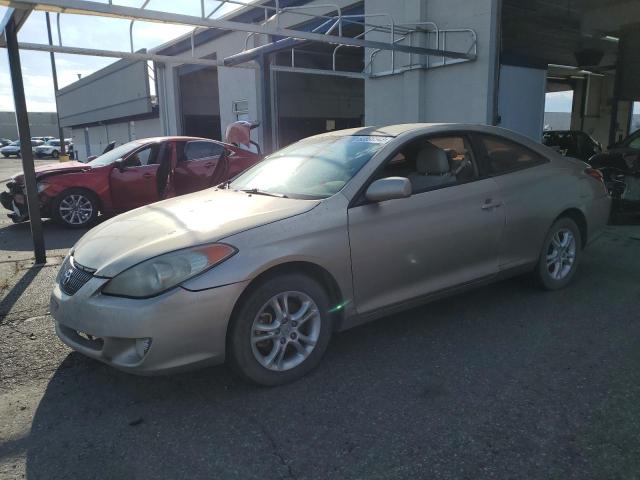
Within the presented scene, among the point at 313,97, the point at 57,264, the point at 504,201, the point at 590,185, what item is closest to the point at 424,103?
the point at 590,185

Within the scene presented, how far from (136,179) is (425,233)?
6656mm

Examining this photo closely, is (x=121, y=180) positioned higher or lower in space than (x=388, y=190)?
lower

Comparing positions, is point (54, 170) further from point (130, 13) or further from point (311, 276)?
point (311, 276)

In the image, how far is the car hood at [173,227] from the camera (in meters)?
2.93

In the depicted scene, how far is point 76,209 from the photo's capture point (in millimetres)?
8664

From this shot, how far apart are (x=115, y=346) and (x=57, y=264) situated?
3966 mm

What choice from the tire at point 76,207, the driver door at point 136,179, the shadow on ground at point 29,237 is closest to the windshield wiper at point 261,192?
the shadow on ground at point 29,237

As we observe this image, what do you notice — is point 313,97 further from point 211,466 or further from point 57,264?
point 211,466

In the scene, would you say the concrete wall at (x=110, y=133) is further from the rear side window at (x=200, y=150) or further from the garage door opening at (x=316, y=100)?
the rear side window at (x=200, y=150)

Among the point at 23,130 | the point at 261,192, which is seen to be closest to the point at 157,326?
the point at 261,192

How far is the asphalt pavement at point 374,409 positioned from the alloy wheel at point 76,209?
188 inches

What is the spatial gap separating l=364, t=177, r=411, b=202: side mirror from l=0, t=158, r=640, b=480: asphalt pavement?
110 cm

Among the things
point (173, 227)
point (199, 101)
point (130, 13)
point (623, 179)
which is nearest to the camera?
point (173, 227)

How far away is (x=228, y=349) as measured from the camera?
2.95 m
